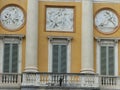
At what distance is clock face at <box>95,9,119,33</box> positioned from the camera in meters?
33.8

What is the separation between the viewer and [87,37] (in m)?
33.0

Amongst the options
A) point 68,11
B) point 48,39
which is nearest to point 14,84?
point 48,39

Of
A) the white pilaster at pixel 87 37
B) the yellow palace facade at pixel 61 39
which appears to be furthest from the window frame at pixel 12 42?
the white pilaster at pixel 87 37

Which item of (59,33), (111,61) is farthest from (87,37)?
(111,61)

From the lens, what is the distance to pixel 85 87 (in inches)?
1228

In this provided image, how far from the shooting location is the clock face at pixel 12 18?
33281 mm

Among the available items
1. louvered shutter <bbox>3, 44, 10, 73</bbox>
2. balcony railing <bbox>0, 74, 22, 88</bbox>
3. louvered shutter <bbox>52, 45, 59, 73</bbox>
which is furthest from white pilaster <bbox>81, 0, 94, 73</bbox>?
louvered shutter <bbox>3, 44, 10, 73</bbox>

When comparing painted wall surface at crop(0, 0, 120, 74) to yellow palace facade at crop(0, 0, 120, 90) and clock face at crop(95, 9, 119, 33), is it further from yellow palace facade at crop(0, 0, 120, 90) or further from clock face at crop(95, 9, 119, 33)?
clock face at crop(95, 9, 119, 33)

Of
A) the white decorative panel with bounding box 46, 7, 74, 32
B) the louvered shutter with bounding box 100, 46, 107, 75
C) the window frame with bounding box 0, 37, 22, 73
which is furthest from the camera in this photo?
the white decorative panel with bounding box 46, 7, 74, 32

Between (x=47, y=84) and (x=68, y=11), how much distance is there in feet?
16.8

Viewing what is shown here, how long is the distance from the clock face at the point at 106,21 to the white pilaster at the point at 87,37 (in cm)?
72

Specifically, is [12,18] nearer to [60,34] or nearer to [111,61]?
[60,34]

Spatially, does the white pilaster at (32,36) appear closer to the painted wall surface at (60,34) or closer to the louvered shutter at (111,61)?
the painted wall surface at (60,34)

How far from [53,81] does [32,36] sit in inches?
124
